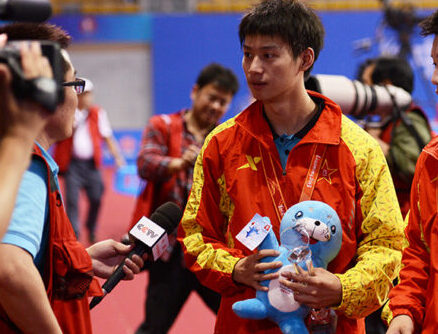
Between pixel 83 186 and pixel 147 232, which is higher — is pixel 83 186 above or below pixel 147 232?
below

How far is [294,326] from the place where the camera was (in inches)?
68.3

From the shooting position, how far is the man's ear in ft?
6.63

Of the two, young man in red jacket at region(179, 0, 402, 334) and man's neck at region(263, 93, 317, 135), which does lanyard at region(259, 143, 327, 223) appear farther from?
man's neck at region(263, 93, 317, 135)

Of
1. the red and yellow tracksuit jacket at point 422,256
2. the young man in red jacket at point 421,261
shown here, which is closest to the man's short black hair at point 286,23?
the young man in red jacket at point 421,261

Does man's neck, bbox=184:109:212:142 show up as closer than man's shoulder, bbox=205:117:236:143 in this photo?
No

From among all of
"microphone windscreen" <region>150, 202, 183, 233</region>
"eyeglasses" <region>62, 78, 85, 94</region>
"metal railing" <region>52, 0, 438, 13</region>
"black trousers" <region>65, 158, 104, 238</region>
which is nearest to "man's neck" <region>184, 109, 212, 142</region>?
"microphone windscreen" <region>150, 202, 183, 233</region>

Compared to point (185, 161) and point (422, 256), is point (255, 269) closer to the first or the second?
point (422, 256)

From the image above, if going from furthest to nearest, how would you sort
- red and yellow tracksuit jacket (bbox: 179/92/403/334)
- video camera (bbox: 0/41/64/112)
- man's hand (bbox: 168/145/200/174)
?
man's hand (bbox: 168/145/200/174) < red and yellow tracksuit jacket (bbox: 179/92/403/334) < video camera (bbox: 0/41/64/112)

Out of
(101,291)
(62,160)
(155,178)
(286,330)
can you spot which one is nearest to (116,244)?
(101,291)

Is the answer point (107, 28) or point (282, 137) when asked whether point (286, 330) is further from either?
point (107, 28)

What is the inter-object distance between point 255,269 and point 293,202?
244 millimetres

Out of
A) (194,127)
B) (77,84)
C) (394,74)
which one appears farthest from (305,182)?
(394,74)

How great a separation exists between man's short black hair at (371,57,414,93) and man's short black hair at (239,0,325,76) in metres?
1.57

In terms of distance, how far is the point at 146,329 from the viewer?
335 cm
